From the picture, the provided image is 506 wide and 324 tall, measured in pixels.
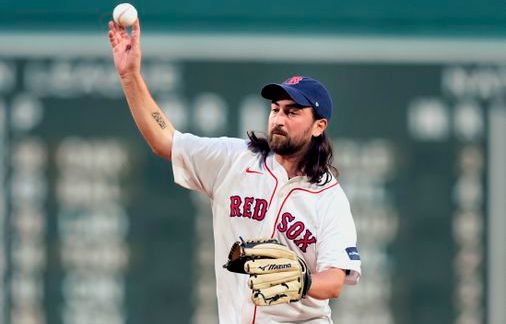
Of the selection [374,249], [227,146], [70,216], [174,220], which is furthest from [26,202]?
[227,146]

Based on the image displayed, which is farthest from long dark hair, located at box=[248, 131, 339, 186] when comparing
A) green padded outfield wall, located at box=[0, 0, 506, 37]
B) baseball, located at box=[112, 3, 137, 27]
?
green padded outfield wall, located at box=[0, 0, 506, 37]

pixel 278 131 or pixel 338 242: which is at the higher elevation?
pixel 278 131

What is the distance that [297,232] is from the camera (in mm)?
5023

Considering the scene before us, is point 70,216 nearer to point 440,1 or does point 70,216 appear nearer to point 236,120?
point 236,120

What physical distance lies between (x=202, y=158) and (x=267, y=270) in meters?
0.55

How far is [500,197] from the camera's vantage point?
28.4ft

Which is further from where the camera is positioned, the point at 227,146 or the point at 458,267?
the point at 458,267

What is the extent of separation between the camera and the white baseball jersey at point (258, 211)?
5031 mm

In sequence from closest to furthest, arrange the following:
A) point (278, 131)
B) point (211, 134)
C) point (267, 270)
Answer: point (267, 270) → point (278, 131) → point (211, 134)

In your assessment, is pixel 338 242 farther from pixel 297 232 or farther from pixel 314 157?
pixel 314 157

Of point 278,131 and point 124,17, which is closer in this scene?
point 278,131

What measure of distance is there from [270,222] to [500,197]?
386 centimetres

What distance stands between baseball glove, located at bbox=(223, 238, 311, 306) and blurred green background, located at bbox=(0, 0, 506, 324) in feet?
12.0

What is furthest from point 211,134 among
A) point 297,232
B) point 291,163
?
point 297,232
